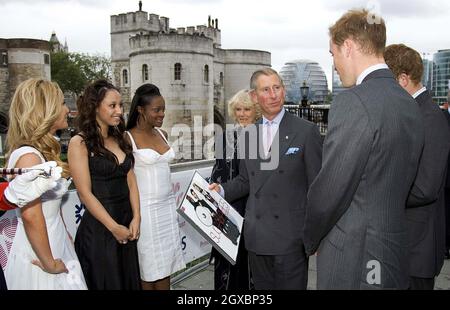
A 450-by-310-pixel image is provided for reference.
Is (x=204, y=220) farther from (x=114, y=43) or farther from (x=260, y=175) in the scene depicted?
(x=114, y=43)

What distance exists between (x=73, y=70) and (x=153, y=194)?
58015mm

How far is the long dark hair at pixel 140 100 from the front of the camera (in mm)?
3934

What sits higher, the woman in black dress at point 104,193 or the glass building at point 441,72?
the glass building at point 441,72

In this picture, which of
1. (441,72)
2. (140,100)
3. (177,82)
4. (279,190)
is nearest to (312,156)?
(279,190)

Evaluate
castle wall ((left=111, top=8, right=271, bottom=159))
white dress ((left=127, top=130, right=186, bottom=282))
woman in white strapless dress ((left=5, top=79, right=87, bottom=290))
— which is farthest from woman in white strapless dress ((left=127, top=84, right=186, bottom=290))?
castle wall ((left=111, top=8, right=271, bottom=159))

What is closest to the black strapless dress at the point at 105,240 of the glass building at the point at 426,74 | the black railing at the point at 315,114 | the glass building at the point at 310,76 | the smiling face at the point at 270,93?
the smiling face at the point at 270,93

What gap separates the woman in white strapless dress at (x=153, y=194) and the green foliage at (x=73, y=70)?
55363 mm

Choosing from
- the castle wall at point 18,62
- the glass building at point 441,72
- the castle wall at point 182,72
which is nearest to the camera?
the castle wall at point 182,72

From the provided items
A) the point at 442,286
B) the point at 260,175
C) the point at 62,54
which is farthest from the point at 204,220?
the point at 62,54

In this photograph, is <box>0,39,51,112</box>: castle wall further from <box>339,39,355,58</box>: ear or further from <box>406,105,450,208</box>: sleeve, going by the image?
<box>339,39,355,58</box>: ear

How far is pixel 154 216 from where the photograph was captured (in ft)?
12.4

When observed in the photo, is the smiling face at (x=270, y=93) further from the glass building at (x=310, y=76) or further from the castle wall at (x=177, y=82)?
the glass building at (x=310, y=76)

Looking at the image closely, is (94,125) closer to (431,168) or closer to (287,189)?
(287,189)
